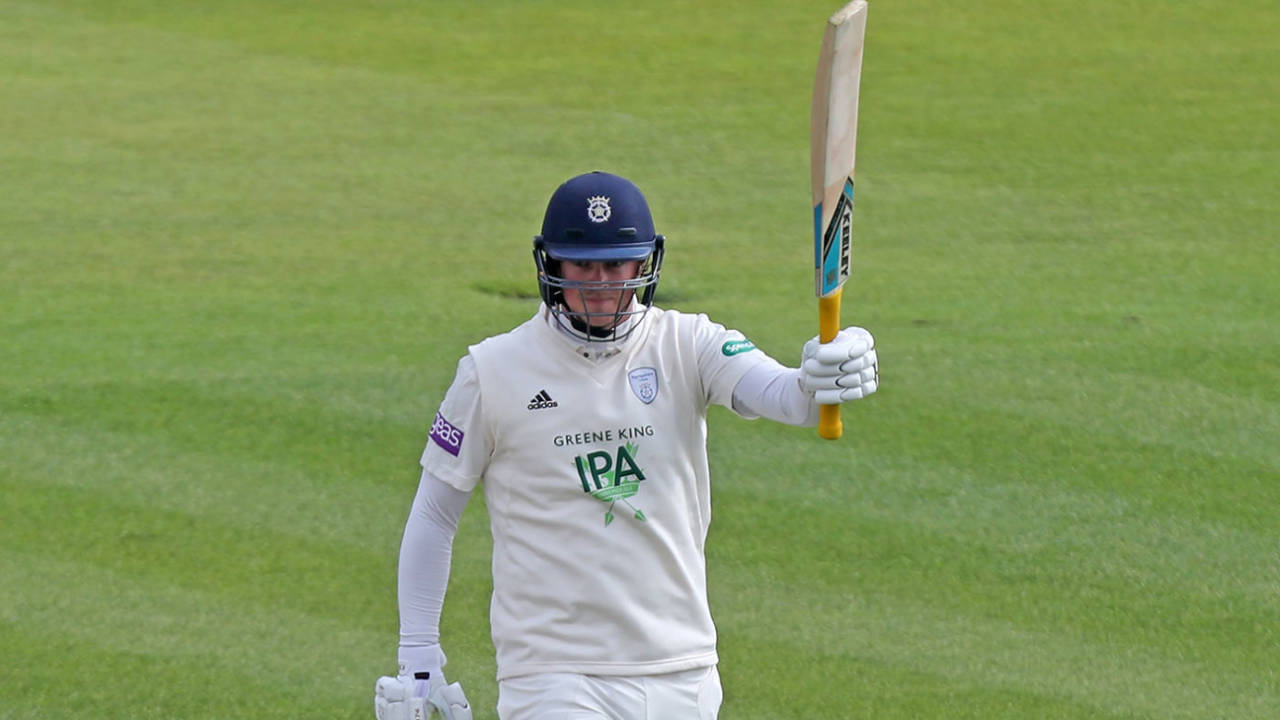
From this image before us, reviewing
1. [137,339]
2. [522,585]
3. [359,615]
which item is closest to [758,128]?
[137,339]

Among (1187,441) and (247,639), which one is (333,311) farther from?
(1187,441)

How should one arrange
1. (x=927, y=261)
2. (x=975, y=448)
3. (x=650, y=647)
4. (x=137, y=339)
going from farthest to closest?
(x=927, y=261) < (x=137, y=339) < (x=975, y=448) < (x=650, y=647)

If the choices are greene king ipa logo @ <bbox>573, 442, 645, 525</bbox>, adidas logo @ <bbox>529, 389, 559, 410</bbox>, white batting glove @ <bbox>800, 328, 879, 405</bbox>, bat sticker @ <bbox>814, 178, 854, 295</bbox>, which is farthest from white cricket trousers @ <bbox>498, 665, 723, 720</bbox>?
bat sticker @ <bbox>814, 178, 854, 295</bbox>

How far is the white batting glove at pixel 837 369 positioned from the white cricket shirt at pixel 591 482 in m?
0.30

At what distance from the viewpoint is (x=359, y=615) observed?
7332mm

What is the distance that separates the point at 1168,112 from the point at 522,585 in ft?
38.4

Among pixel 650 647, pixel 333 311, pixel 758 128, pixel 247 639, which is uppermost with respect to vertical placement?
pixel 758 128

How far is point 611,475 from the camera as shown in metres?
4.54

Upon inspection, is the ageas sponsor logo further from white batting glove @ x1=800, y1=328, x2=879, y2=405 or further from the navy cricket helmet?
white batting glove @ x1=800, y1=328, x2=879, y2=405

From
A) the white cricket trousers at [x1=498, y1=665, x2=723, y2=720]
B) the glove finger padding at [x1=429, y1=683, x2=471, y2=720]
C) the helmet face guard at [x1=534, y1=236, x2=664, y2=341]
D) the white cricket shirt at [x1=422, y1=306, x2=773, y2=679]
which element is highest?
the helmet face guard at [x1=534, y1=236, x2=664, y2=341]

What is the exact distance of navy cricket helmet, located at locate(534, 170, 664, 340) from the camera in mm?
4570

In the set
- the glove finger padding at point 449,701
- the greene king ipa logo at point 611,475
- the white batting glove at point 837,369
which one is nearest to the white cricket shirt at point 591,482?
the greene king ipa logo at point 611,475

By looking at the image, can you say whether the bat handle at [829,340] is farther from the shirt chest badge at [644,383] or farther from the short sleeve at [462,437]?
the short sleeve at [462,437]

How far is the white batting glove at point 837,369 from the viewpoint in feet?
14.1
